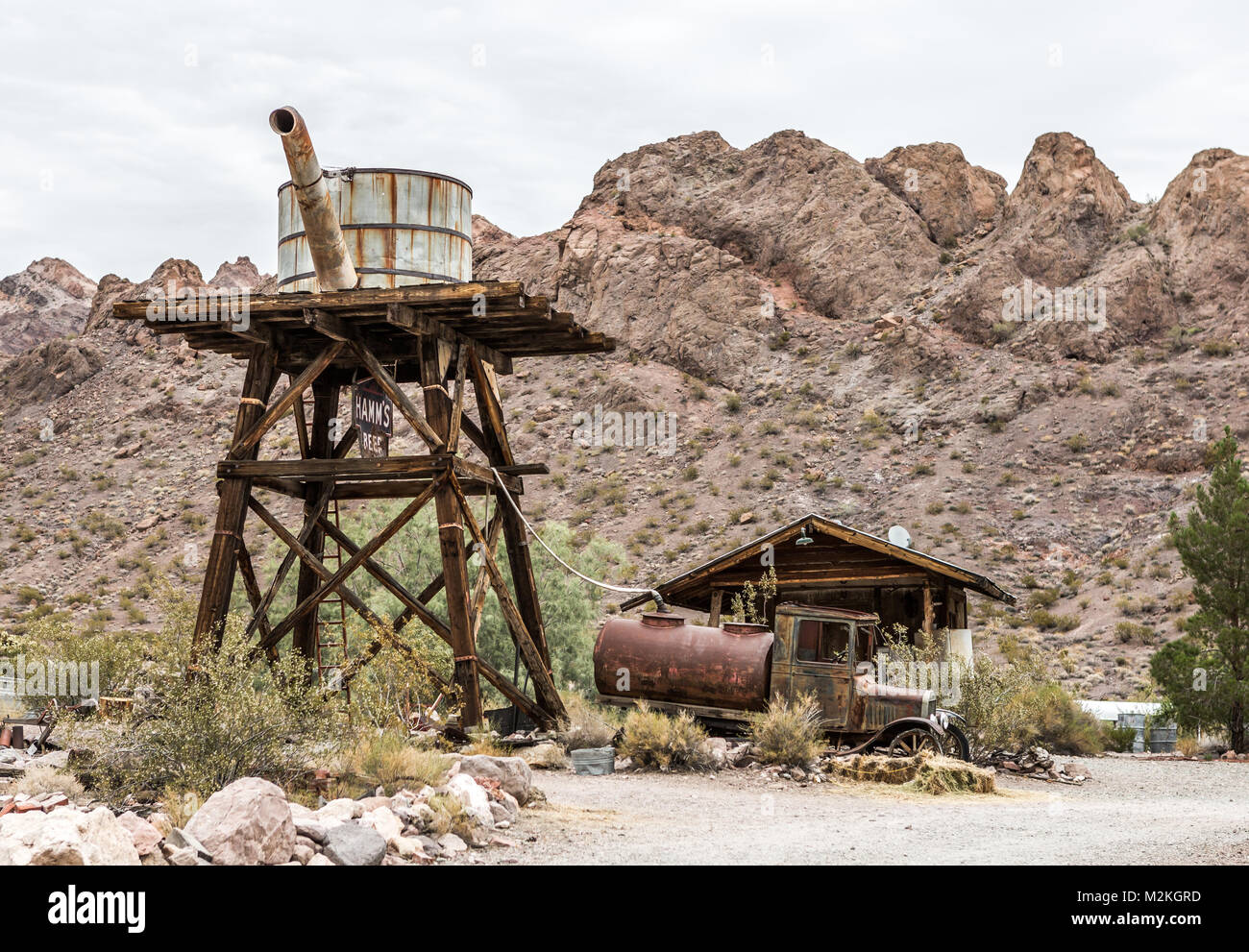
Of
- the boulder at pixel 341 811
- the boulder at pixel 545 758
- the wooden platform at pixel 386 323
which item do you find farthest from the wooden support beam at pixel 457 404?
the boulder at pixel 341 811

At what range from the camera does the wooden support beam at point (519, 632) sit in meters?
15.6

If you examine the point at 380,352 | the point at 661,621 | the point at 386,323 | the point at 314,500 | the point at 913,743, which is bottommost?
the point at 913,743

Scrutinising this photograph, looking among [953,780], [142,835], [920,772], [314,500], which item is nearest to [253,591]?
[314,500]

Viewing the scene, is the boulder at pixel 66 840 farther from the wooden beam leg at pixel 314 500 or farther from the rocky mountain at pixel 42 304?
the rocky mountain at pixel 42 304

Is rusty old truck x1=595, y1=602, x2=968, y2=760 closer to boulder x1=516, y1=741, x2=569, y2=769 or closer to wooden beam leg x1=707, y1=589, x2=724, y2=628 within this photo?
boulder x1=516, y1=741, x2=569, y2=769

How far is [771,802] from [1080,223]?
2056 inches

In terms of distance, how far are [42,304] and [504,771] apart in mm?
102761

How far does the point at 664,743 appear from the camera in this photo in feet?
50.9

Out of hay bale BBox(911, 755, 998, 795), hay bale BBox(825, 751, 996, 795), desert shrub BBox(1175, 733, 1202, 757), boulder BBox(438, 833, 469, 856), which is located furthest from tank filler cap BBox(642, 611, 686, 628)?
desert shrub BBox(1175, 733, 1202, 757)

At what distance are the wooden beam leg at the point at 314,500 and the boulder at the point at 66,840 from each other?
10.2 meters

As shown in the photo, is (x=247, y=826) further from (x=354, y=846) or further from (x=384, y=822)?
(x=384, y=822)

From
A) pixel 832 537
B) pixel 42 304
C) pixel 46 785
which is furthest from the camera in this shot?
pixel 42 304

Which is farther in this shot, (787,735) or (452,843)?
(787,735)
